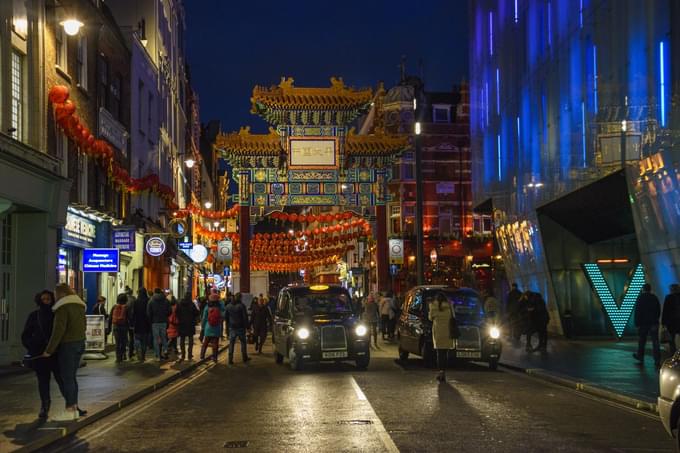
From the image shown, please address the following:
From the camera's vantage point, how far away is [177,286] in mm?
50812

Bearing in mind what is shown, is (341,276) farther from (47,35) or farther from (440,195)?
(47,35)

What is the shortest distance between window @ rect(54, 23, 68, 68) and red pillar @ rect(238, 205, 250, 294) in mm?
18339

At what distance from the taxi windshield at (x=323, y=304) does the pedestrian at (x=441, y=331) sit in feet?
14.3

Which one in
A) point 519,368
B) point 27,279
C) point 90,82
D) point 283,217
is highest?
point 90,82

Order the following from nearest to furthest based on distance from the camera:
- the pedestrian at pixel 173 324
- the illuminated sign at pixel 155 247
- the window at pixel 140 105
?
the pedestrian at pixel 173 324 < the illuminated sign at pixel 155 247 < the window at pixel 140 105

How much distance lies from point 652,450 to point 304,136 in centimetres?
3334

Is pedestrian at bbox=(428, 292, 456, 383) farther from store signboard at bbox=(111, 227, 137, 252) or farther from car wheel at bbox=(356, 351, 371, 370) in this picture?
store signboard at bbox=(111, 227, 137, 252)

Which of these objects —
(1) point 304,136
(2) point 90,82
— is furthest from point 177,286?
(2) point 90,82

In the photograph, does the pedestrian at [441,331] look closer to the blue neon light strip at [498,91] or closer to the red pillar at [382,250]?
the blue neon light strip at [498,91]

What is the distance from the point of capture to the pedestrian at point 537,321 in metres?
25.6

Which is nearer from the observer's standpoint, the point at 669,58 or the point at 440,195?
the point at 669,58

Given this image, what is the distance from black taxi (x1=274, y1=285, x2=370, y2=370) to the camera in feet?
69.7

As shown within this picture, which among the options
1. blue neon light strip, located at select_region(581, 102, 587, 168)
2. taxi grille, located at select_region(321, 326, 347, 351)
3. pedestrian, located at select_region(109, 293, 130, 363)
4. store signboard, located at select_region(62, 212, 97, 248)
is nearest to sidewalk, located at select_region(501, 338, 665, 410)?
taxi grille, located at select_region(321, 326, 347, 351)

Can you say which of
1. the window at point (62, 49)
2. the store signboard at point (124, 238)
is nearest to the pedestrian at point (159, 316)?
the store signboard at point (124, 238)
